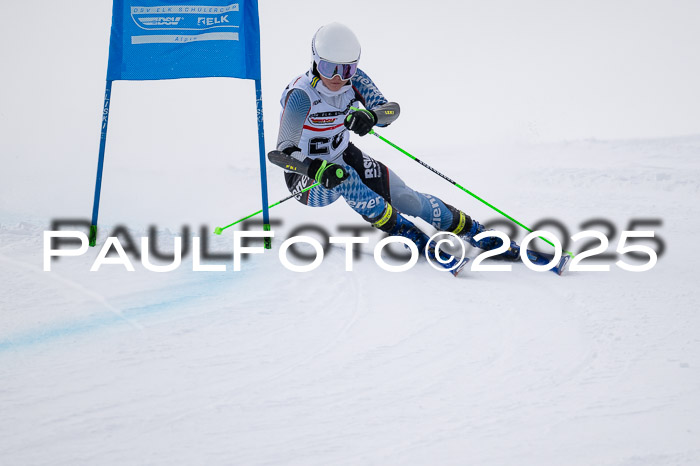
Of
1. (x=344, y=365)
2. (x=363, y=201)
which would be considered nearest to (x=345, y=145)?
(x=363, y=201)

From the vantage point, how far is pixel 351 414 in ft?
8.20

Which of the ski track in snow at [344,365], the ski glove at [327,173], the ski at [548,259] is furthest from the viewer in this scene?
the ski at [548,259]

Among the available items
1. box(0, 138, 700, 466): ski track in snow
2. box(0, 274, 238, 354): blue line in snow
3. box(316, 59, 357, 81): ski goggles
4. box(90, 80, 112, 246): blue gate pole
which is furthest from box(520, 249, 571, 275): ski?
box(90, 80, 112, 246): blue gate pole

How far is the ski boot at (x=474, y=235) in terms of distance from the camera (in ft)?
15.3

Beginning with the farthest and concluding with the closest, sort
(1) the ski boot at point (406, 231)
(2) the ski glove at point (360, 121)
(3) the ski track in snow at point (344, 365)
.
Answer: (1) the ski boot at point (406, 231)
(2) the ski glove at point (360, 121)
(3) the ski track in snow at point (344, 365)

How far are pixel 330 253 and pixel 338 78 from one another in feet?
4.30

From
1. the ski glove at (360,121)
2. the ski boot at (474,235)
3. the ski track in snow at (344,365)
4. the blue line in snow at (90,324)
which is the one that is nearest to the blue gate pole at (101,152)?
the ski track in snow at (344,365)

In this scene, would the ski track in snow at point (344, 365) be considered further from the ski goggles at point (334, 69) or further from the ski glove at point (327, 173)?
the ski goggles at point (334, 69)

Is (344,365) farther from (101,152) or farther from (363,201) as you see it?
(101,152)

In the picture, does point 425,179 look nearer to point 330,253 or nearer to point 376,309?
point 330,253

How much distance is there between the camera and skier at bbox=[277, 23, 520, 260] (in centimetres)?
Answer: 411

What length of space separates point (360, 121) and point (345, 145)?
489 millimetres

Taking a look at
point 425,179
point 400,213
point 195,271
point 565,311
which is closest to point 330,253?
point 400,213

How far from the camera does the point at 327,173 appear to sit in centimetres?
405
